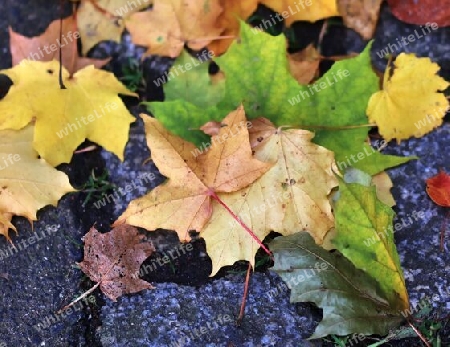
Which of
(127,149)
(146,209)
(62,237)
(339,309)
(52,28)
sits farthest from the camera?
(52,28)

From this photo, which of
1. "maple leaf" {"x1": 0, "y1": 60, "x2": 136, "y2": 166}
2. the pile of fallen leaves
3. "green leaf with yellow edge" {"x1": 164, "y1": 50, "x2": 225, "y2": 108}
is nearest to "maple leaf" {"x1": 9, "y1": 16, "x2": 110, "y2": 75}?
the pile of fallen leaves

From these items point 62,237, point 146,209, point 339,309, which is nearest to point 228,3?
point 146,209

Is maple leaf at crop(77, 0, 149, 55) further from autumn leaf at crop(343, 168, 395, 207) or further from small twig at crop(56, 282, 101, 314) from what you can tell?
autumn leaf at crop(343, 168, 395, 207)

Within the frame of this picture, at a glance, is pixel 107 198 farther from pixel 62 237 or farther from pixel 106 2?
pixel 106 2

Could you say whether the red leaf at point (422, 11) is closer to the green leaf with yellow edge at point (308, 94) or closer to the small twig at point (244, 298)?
the green leaf with yellow edge at point (308, 94)

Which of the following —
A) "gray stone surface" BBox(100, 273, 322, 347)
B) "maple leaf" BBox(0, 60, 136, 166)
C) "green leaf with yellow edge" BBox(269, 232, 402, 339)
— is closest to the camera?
"green leaf with yellow edge" BBox(269, 232, 402, 339)
